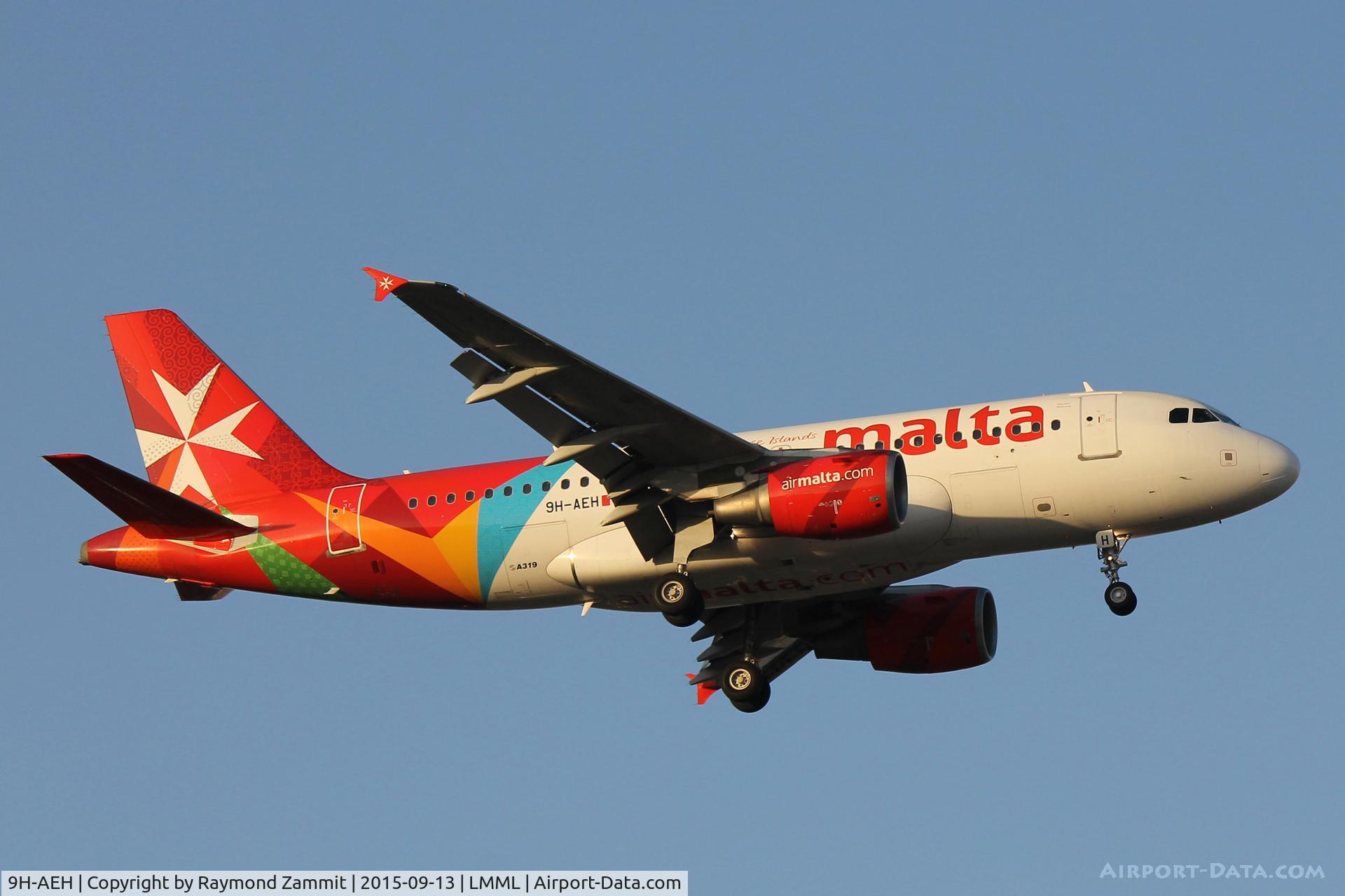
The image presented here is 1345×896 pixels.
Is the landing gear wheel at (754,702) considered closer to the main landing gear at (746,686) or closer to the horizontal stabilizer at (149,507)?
the main landing gear at (746,686)

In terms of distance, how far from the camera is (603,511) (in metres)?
35.3

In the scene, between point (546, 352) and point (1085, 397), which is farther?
point (1085, 397)

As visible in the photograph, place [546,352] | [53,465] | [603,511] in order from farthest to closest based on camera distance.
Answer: [603,511], [53,465], [546,352]

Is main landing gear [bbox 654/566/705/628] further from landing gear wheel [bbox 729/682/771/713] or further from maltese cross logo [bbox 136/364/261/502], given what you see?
maltese cross logo [bbox 136/364/261/502]

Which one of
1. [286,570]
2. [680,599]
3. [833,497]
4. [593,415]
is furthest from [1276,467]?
[286,570]

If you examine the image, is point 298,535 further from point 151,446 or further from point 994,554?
point 994,554

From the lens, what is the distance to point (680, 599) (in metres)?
34.1

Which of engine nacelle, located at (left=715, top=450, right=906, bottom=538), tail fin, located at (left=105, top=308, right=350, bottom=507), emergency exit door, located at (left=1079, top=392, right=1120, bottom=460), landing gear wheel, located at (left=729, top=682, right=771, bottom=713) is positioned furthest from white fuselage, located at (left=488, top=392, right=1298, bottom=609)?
tail fin, located at (left=105, top=308, right=350, bottom=507)

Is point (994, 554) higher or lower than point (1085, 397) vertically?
lower

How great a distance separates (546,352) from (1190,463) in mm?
12595

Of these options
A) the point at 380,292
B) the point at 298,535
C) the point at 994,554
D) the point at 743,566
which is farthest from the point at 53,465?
the point at 994,554

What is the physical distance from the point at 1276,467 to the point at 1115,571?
364 cm

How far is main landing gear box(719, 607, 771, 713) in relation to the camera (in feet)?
124

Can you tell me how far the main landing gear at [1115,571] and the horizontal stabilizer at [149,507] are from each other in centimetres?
1803
